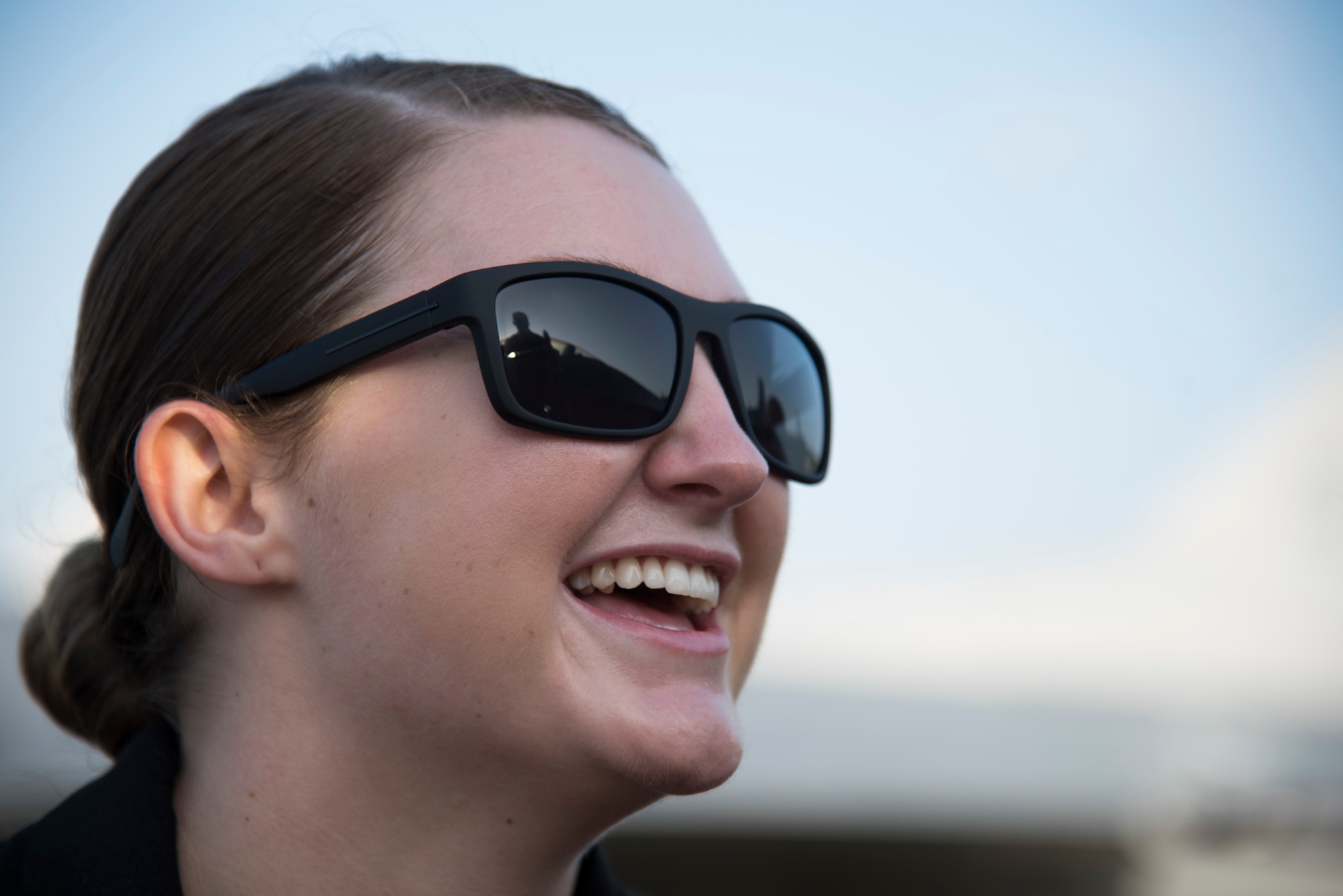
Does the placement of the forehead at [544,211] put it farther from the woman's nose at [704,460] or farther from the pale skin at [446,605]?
the woman's nose at [704,460]

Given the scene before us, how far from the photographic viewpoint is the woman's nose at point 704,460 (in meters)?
1.51

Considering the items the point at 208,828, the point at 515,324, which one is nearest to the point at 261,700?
the point at 208,828

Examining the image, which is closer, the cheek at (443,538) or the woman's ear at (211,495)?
the cheek at (443,538)

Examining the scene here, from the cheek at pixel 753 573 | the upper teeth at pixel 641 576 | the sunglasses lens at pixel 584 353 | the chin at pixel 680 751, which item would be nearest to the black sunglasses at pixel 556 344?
the sunglasses lens at pixel 584 353

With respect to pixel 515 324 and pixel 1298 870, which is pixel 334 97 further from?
pixel 1298 870

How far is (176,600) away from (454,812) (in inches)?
30.3

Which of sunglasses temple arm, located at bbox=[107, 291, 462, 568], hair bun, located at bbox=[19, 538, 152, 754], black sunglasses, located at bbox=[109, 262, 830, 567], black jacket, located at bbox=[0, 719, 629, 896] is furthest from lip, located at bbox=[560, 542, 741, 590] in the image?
hair bun, located at bbox=[19, 538, 152, 754]

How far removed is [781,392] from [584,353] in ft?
1.79

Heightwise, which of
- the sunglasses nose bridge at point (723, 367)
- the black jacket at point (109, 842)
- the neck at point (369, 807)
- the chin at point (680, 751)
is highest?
the sunglasses nose bridge at point (723, 367)

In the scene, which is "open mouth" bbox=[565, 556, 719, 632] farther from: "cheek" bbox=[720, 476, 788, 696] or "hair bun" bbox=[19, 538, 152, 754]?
"hair bun" bbox=[19, 538, 152, 754]

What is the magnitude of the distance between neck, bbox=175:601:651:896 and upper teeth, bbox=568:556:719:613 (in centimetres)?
31

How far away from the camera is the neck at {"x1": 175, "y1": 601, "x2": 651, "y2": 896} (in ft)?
4.85

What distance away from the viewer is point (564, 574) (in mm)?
1447

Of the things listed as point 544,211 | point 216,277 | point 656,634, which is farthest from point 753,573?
point 216,277
